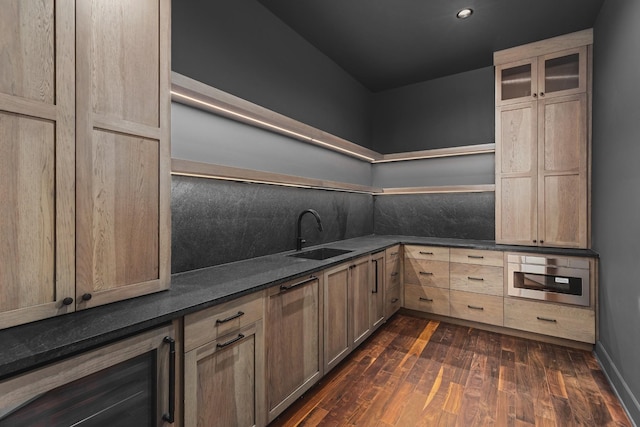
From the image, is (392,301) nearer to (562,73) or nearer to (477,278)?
(477,278)

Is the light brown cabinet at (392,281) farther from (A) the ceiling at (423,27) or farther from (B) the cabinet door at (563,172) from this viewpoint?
(A) the ceiling at (423,27)

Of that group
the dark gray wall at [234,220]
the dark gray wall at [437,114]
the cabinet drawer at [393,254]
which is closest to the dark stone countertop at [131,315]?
the dark gray wall at [234,220]

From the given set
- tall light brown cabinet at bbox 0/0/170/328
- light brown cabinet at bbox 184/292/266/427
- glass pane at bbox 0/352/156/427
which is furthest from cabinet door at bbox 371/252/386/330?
glass pane at bbox 0/352/156/427

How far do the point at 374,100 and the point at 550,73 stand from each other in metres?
2.15

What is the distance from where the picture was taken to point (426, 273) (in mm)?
3535

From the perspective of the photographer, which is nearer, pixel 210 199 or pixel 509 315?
pixel 210 199

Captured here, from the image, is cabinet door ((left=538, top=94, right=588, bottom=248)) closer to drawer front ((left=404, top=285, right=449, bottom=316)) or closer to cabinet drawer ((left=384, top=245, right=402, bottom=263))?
drawer front ((left=404, top=285, right=449, bottom=316))

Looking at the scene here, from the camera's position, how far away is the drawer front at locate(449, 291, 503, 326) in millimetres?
3176

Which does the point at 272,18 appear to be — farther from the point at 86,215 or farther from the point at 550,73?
the point at 550,73

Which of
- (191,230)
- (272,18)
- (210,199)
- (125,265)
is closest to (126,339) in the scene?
(125,265)

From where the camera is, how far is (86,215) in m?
1.21

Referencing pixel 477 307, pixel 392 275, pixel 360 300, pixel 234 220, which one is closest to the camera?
pixel 234 220

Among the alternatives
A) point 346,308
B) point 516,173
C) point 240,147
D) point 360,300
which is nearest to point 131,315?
point 240,147

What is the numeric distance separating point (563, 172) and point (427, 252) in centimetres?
156
